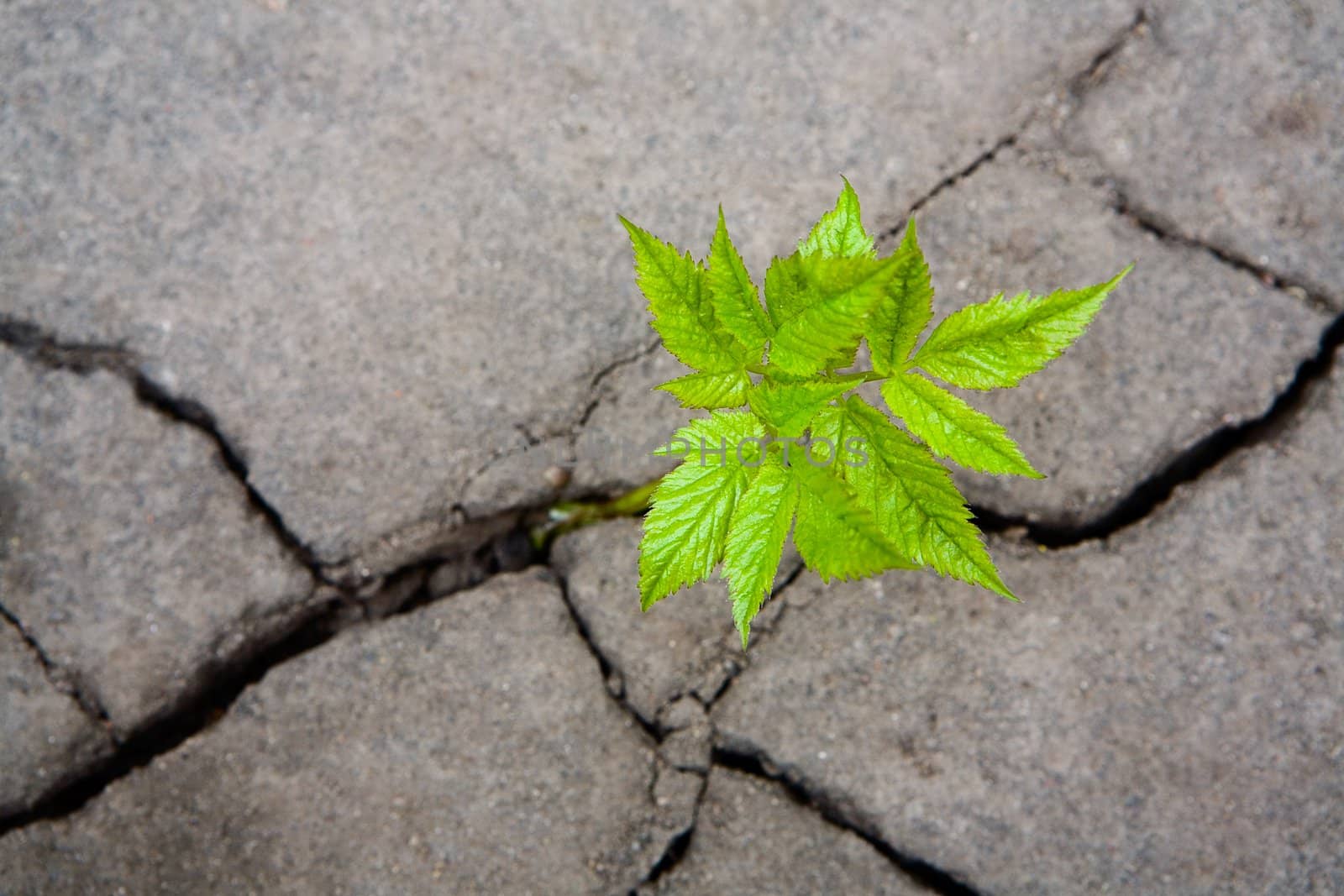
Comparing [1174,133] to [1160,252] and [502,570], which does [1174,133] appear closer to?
[1160,252]

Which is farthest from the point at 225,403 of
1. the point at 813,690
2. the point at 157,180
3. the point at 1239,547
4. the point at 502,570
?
the point at 1239,547

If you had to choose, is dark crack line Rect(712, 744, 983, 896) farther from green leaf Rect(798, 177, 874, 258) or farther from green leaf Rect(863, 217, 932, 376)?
green leaf Rect(798, 177, 874, 258)

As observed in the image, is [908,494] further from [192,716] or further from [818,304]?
[192,716]

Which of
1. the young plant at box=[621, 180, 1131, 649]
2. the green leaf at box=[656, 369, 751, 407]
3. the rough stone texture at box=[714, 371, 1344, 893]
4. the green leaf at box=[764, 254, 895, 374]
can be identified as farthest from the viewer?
the rough stone texture at box=[714, 371, 1344, 893]

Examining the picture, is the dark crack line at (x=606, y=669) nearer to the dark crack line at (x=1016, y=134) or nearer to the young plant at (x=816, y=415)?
the young plant at (x=816, y=415)

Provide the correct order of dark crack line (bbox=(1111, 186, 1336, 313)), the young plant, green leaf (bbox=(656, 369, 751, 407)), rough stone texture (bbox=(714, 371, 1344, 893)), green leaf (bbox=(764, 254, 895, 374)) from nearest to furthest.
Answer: green leaf (bbox=(764, 254, 895, 374))
the young plant
green leaf (bbox=(656, 369, 751, 407))
rough stone texture (bbox=(714, 371, 1344, 893))
dark crack line (bbox=(1111, 186, 1336, 313))

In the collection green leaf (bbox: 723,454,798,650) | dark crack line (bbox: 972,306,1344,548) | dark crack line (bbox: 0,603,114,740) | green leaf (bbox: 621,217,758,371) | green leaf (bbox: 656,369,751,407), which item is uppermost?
green leaf (bbox: 621,217,758,371)

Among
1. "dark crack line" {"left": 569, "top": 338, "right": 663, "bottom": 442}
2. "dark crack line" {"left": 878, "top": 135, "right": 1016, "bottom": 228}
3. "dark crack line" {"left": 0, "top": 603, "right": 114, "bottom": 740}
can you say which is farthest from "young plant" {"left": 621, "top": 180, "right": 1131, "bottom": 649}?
"dark crack line" {"left": 0, "top": 603, "right": 114, "bottom": 740}
